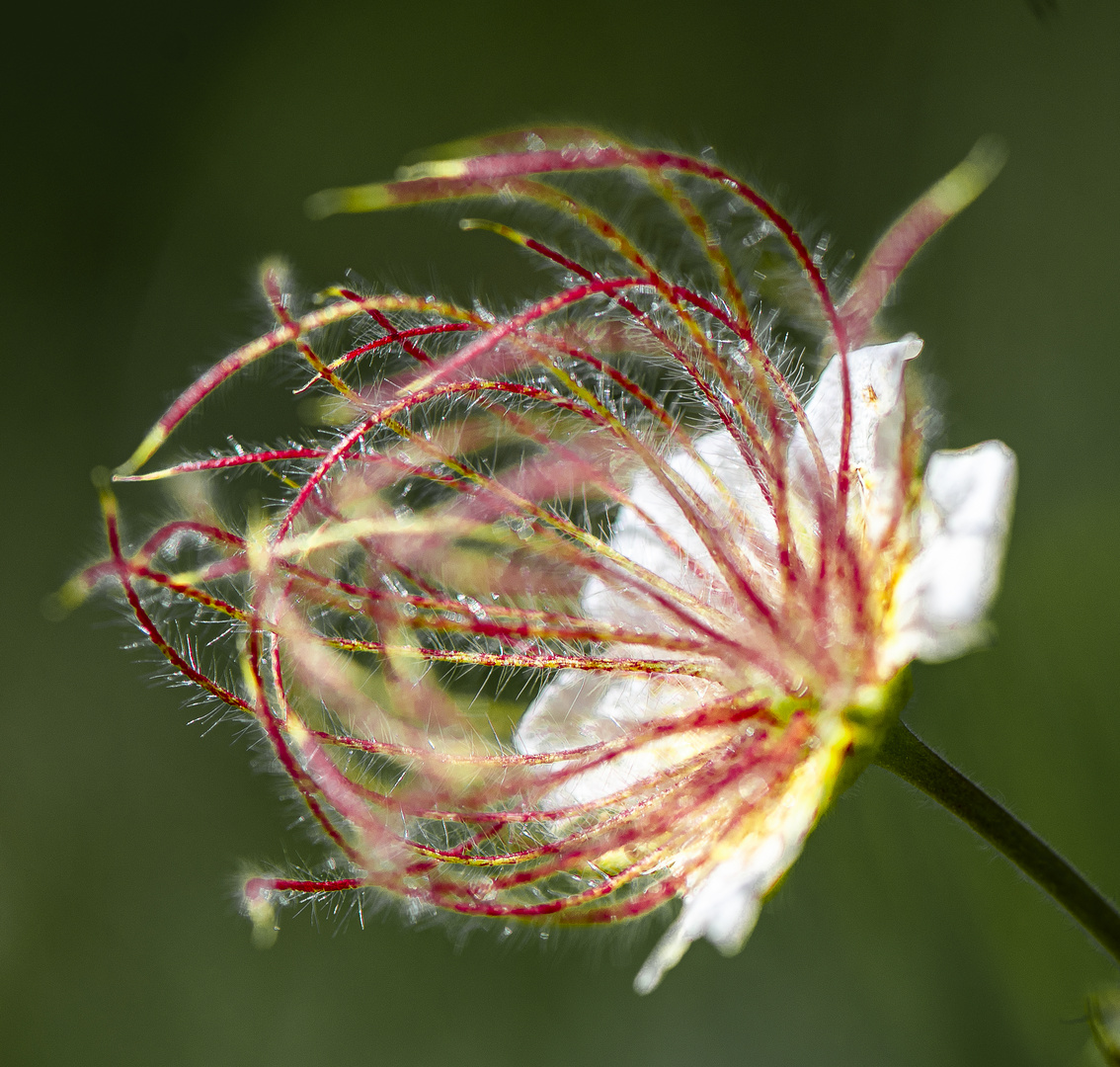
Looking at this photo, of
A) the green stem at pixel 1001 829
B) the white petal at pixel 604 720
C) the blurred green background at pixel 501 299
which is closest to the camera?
the green stem at pixel 1001 829

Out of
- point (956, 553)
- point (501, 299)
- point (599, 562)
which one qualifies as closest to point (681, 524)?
point (599, 562)

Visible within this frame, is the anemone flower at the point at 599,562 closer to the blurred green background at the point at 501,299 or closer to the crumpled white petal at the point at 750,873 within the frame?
the crumpled white petal at the point at 750,873

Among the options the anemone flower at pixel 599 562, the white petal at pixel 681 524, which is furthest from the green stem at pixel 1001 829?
the white petal at pixel 681 524

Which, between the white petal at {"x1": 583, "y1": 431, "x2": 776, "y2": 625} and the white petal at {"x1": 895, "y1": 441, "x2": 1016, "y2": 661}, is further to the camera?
the white petal at {"x1": 583, "y1": 431, "x2": 776, "y2": 625}

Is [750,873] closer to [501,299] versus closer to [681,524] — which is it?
[681,524]

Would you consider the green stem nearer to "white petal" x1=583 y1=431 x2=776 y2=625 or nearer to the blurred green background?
"white petal" x1=583 y1=431 x2=776 y2=625

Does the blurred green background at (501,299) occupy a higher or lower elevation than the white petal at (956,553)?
lower

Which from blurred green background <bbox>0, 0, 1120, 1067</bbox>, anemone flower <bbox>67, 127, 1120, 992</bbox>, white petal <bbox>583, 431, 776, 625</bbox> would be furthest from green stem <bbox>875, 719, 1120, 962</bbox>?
blurred green background <bbox>0, 0, 1120, 1067</bbox>

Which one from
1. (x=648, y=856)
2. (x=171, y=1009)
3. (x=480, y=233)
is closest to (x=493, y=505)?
(x=648, y=856)

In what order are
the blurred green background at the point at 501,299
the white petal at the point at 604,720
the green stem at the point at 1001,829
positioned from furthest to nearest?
1. the blurred green background at the point at 501,299
2. the white petal at the point at 604,720
3. the green stem at the point at 1001,829
